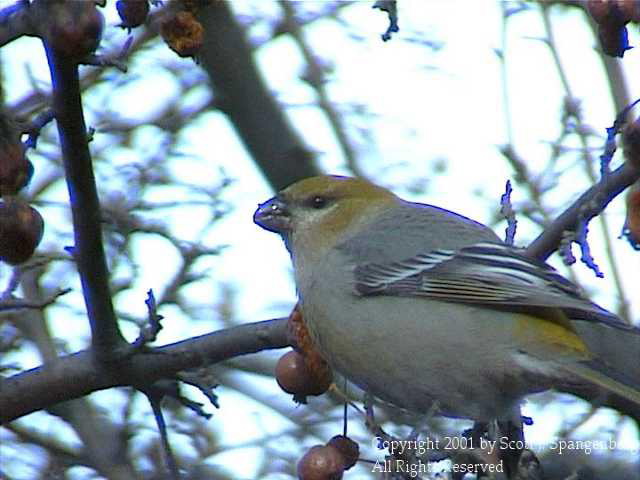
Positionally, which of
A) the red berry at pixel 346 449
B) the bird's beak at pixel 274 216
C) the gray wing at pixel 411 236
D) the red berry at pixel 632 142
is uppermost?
the bird's beak at pixel 274 216

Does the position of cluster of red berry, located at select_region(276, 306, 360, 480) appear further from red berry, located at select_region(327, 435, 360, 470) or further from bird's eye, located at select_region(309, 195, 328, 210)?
bird's eye, located at select_region(309, 195, 328, 210)

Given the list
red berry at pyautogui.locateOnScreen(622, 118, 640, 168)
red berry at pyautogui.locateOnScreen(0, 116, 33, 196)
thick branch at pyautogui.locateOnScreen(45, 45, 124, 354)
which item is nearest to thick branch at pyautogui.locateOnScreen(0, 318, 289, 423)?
thick branch at pyautogui.locateOnScreen(45, 45, 124, 354)

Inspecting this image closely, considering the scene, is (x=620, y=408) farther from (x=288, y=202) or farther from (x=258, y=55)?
(x=258, y=55)

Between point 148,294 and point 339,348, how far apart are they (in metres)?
0.91

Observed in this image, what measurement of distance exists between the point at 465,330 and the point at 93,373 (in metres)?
1.17

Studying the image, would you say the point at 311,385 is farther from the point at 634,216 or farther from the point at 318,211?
the point at 318,211

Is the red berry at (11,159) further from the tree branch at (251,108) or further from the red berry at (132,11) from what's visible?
the tree branch at (251,108)

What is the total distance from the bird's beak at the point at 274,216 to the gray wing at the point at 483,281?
1.40ft

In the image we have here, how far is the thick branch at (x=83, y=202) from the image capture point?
93.1 inches

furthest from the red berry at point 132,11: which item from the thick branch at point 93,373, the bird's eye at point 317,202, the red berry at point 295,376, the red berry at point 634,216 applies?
the bird's eye at point 317,202

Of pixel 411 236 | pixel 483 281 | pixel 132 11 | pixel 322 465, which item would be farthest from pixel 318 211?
pixel 132 11

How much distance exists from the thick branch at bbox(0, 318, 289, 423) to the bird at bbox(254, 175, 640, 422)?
16.4 inches

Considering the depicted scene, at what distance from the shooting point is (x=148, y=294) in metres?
2.73

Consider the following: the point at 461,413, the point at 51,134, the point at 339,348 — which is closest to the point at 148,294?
the point at 339,348
